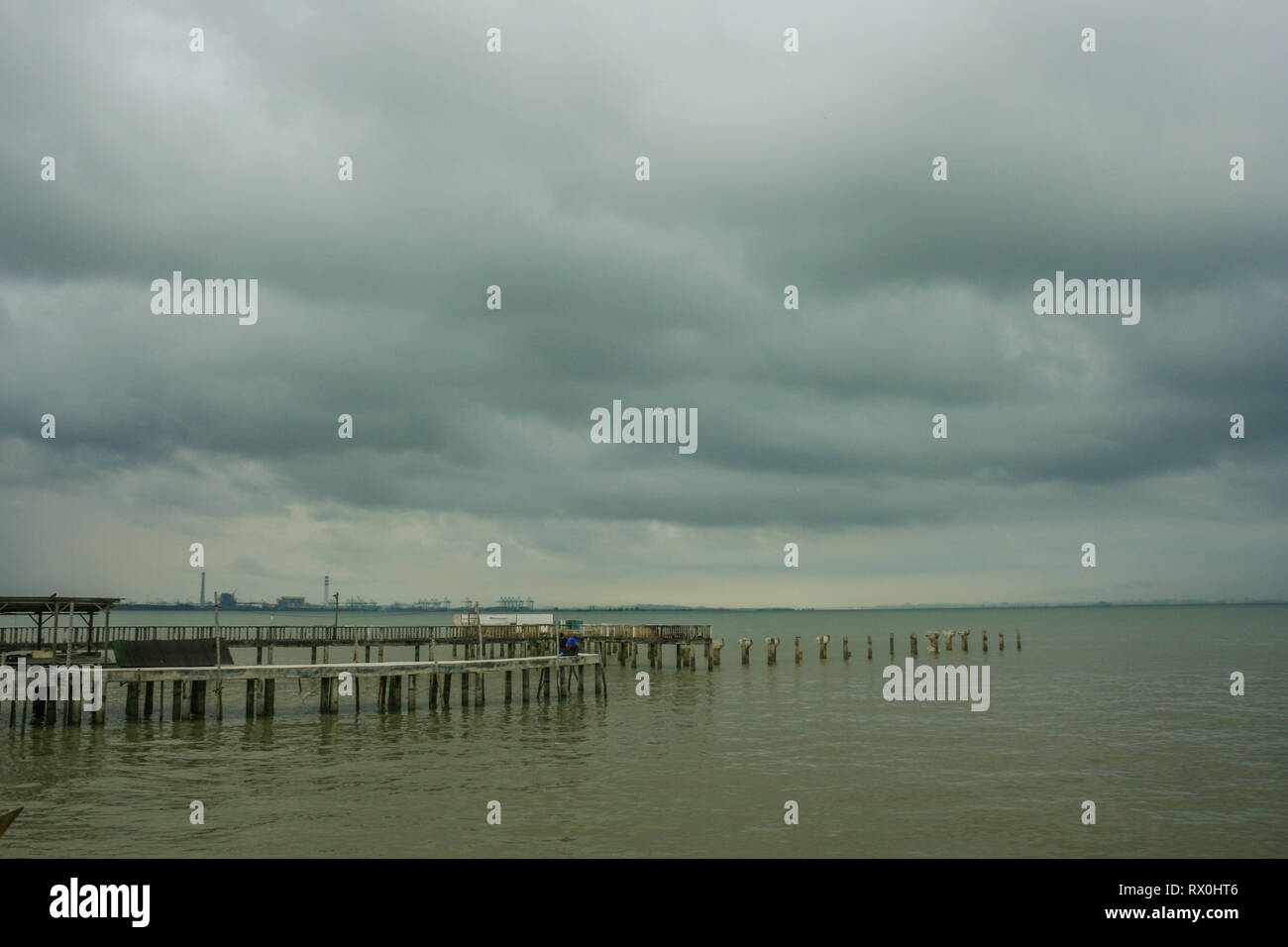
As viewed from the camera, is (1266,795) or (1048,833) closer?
(1048,833)
